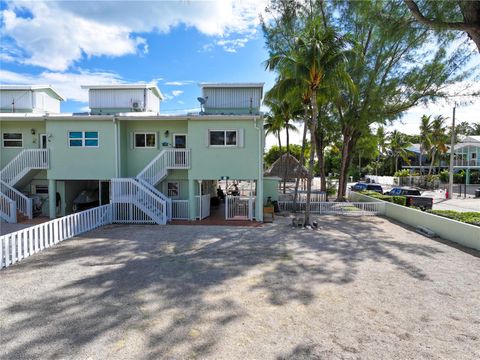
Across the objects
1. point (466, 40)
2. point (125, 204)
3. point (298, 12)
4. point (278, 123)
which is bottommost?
point (125, 204)

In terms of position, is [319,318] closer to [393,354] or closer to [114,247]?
[393,354]

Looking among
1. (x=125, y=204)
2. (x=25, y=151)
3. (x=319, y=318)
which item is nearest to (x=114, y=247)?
(x=125, y=204)

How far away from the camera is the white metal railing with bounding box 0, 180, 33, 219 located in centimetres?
1605

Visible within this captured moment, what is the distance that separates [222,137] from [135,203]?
5568 millimetres

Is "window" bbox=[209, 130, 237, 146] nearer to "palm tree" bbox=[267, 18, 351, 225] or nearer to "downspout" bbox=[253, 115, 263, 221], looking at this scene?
"downspout" bbox=[253, 115, 263, 221]

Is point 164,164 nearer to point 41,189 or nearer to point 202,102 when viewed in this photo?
point 202,102

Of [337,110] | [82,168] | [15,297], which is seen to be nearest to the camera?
[15,297]

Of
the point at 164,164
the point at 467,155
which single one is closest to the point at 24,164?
the point at 164,164

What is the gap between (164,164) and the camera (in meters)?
16.1

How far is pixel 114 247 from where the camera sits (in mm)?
10602

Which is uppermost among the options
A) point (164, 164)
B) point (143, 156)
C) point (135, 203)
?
point (143, 156)

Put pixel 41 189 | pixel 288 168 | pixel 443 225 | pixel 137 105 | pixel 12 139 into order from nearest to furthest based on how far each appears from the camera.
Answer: pixel 443 225 → pixel 12 139 → pixel 41 189 → pixel 137 105 → pixel 288 168

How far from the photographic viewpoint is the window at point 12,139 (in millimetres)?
17547

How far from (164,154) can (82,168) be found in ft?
15.3
